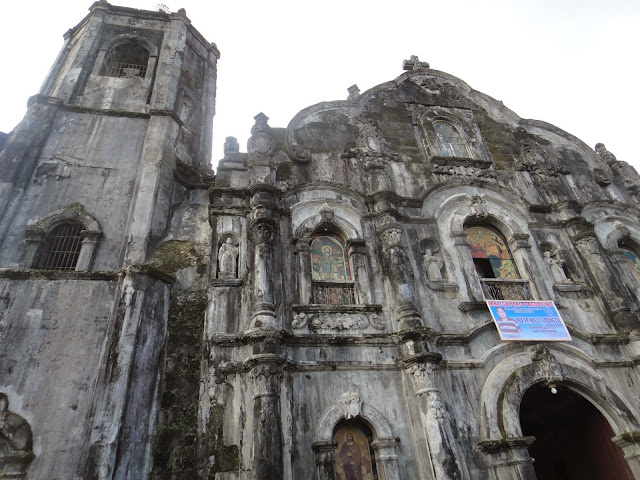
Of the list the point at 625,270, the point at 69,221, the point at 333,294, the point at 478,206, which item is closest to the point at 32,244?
the point at 69,221

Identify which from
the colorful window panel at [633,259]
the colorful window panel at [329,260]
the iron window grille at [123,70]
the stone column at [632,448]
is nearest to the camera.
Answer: the stone column at [632,448]

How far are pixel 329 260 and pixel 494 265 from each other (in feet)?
14.2

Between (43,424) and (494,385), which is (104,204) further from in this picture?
(494,385)

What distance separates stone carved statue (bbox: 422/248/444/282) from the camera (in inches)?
387

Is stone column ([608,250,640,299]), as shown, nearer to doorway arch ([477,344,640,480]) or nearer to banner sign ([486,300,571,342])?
banner sign ([486,300,571,342])

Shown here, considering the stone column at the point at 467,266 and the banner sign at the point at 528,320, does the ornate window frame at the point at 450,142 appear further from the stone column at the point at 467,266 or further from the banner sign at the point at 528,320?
the banner sign at the point at 528,320

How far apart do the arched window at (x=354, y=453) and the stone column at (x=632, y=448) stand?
5120 mm

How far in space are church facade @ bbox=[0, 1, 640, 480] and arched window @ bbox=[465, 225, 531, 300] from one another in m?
0.06

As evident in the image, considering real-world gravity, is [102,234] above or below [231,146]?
below

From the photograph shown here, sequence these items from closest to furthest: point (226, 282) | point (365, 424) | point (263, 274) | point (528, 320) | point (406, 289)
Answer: point (365, 424), point (263, 274), point (226, 282), point (406, 289), point (528, 320)

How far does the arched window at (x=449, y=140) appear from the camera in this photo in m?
12.9

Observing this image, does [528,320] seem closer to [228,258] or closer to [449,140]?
[449,140]

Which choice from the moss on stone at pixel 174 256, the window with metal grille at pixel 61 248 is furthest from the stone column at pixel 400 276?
the window with metal grille at pixel 61 248

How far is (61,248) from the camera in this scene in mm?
9648
